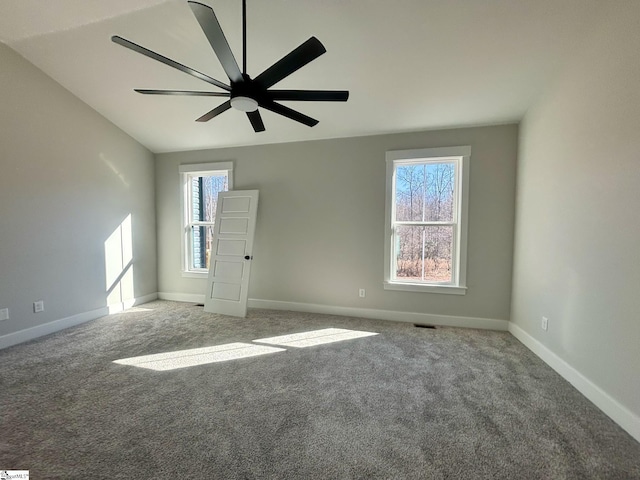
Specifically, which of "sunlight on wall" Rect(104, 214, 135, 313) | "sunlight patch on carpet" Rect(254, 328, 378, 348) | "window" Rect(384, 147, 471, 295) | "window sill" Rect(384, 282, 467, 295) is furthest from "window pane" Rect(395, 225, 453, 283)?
"sunlight on wall" Rect(104, 214, 135, 313)

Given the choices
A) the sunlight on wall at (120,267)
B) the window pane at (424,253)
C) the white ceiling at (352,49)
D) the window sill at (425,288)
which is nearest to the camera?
the white ceiling at (352,49)

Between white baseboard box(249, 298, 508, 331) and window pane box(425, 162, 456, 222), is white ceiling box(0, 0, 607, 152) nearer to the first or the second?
window pane box(425, 162, 456, 222)

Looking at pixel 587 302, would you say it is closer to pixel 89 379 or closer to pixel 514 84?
pixel 514 84

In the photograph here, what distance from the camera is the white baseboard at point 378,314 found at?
131 inches

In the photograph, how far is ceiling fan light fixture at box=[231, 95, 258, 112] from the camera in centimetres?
180

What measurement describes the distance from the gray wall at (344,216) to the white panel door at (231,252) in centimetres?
21

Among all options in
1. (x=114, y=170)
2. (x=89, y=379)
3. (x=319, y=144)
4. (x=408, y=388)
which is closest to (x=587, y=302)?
(x=408, y=388)

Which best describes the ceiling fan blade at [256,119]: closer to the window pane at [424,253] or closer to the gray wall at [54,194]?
the window pane at [424,253]

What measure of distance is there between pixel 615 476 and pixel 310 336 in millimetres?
2397

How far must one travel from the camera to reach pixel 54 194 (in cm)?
317

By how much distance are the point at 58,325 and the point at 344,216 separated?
12.7 feet

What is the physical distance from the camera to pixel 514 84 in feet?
8.57

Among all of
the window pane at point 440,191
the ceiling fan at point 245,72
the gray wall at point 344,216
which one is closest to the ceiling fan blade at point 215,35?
the ceiling fan at point 245,72

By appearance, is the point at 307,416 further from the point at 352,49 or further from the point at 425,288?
the point at 352,49
